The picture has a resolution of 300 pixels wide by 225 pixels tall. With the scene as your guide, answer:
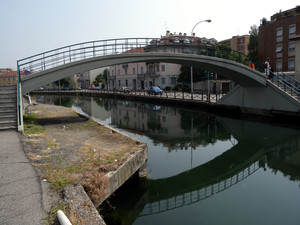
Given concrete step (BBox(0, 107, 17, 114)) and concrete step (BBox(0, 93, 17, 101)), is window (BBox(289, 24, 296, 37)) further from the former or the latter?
concrete step (BBox(0, 107, 17, 114))

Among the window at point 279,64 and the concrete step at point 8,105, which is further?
the window at point 279,64

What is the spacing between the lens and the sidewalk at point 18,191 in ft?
12.2

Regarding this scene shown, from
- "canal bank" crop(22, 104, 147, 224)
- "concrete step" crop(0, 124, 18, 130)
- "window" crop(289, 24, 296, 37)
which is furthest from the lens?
"window" crop(289, 24, 296, 37)

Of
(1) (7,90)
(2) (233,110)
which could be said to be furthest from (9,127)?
(2) (233,110)

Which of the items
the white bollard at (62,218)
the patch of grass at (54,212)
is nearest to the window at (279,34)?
the patch of grass at (54,212)

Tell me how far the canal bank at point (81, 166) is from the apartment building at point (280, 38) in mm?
35420

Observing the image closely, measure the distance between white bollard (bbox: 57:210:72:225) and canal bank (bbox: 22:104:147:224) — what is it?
13 centimetres

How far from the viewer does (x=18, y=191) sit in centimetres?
452

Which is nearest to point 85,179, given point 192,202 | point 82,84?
point 192,202

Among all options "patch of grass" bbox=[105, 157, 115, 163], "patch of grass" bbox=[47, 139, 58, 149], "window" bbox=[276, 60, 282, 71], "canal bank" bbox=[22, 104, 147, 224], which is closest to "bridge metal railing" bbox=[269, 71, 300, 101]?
"canal bank" bbox=[22, 104, 147, 224]

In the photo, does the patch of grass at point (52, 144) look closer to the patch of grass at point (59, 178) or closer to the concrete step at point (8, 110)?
the patch of grass at point (59, 178)

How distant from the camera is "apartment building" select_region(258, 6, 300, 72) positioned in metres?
37.8

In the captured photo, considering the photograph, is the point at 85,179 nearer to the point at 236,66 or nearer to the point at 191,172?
the point at 191,172

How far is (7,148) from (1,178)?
2.43 m
